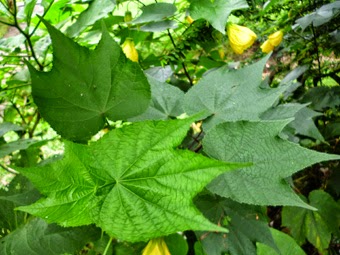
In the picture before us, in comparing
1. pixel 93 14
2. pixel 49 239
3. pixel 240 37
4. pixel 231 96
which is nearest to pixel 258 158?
pixel 231 96

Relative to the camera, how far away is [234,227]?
479 millimetres

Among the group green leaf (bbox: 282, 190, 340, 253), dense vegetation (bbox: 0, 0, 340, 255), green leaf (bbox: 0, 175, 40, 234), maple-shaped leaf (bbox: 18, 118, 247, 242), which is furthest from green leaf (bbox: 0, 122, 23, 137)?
green leaf (bbox: 282, 190, 340, 253)

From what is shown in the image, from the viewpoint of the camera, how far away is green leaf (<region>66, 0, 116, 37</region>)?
0.60 meters

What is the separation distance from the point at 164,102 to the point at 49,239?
237 millimetres

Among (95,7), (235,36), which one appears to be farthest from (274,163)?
(235,36)

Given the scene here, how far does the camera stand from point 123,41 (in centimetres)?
76

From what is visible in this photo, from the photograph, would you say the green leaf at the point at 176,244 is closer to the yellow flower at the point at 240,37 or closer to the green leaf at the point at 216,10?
the green leaf at the point at 216,10

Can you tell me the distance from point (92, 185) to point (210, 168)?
114 mm

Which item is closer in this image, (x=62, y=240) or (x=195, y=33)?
(x=62, y=240)

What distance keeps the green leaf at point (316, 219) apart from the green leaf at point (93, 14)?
0.61 meters

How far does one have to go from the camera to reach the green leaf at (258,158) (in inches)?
14.7

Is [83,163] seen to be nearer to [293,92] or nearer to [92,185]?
[92,185]

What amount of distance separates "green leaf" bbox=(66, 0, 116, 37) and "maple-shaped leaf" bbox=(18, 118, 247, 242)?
0.33 metres

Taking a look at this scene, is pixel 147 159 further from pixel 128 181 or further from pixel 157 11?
pixel 157 11
